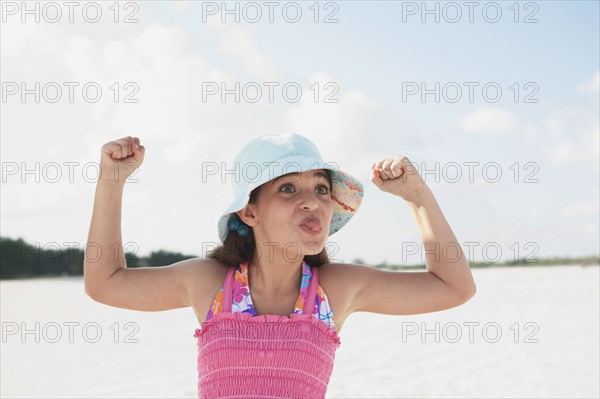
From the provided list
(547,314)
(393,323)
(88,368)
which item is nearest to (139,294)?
(88,368)

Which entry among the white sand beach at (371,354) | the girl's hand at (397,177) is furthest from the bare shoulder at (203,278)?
the white sand beach at (371,354)

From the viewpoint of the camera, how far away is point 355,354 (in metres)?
7.01

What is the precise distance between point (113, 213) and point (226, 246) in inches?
15.5

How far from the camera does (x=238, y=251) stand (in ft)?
7.57

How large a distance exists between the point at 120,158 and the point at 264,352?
761mm

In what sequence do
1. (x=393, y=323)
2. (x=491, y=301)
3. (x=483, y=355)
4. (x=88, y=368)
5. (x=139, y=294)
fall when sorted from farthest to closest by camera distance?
(x=491, y=301)
(x=393, y=323)
(x=483, y=355)
(x=88, y=368)
(x=139, y=294)

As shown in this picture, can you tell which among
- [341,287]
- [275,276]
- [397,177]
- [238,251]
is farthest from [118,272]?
[397,177]

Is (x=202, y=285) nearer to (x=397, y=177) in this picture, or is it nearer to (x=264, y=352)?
(x=264, y=352)

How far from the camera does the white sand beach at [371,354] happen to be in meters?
5.55

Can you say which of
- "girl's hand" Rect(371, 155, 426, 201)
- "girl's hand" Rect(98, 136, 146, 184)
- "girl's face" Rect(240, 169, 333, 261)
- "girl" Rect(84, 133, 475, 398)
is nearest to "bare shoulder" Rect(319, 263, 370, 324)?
"girl" Rect(84, 133, 475, 398)

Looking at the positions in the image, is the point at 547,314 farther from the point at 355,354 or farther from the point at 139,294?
the point at 139,294

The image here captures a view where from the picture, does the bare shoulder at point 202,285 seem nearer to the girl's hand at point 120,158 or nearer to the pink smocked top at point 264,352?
the pink smocked top at point 264,352

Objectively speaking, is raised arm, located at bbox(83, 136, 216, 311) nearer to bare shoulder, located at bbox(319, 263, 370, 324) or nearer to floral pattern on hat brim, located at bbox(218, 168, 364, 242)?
floral pattern on hat brim, located at bbox(218, 168, 364, 242)

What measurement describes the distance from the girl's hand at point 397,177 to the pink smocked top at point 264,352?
0.45 metres
